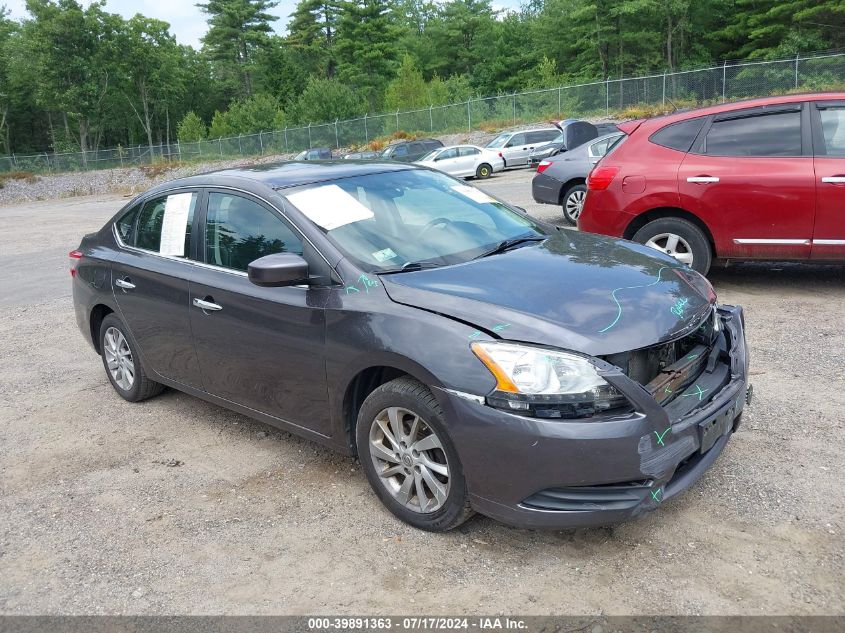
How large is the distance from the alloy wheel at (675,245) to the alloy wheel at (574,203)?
4.12m

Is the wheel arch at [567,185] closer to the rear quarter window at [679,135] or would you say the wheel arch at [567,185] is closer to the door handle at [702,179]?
the rear quarter window at [679,135]

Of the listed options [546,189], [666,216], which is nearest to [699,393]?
[666,216]

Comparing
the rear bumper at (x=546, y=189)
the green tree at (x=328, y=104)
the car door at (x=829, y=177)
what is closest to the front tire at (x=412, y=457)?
the car door at (x=829, y=177)

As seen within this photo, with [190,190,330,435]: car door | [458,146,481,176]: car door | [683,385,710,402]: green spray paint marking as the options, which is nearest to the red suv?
[683,385,710,402]: green spray paint marking

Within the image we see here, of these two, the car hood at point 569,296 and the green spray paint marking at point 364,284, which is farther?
the green spray paint marking at point 364,284

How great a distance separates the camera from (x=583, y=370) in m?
2.80

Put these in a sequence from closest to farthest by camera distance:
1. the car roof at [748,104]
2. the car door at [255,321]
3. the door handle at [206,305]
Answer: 1. the car door at [255,321]
2. the door handle at [206,305]
3. the car roof at [748,104]

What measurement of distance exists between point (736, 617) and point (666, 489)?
0.52 m

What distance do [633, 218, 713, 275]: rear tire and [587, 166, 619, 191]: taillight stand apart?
22.4 inches

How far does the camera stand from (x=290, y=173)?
168 inches

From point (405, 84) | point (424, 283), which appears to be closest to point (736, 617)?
point (424, 283)

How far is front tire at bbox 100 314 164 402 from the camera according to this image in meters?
5.09

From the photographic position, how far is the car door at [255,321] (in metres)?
3.61

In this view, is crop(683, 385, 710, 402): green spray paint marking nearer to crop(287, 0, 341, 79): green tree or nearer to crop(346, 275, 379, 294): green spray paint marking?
crop(346, 275, 379, 294): green spray paint marking
